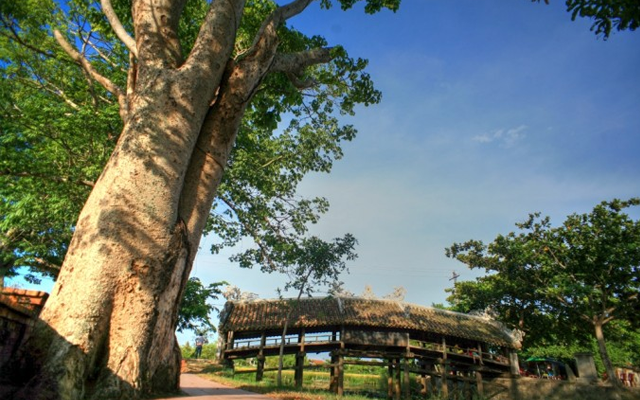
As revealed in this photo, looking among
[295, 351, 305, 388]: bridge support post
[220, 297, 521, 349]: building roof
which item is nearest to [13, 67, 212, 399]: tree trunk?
[295, 351, 305, 388]: bridge support post

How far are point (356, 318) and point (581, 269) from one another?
38.5 feet

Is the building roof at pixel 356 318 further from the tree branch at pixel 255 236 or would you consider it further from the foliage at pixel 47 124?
the foliage at pixel 47 124

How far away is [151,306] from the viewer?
3363 mm

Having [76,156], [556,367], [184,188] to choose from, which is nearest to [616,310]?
[556,367]

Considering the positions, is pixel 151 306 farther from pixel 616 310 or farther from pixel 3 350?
pixel 616 310

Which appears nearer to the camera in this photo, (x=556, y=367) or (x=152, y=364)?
(x=152, y=364)

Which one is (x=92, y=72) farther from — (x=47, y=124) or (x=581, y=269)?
(x=581, y=269)

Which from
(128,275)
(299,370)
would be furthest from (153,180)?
(299,370)

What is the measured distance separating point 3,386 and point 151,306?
3.75 feet

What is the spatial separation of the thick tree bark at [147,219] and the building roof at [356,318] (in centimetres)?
1625

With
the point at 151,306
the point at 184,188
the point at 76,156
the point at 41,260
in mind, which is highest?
the point at 76,156

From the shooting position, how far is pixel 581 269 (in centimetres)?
1572

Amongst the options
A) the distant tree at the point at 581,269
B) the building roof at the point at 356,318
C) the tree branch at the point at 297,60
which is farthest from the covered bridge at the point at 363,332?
the tree branch at the point at 297,60

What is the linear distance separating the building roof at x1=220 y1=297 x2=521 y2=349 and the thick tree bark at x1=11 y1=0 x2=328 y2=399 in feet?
53.3
